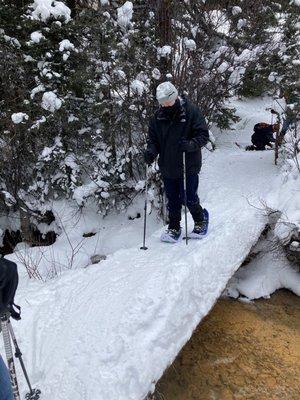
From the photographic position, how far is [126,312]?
12.9ft

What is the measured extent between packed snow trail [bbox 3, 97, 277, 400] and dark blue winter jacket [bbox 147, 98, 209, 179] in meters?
1.06

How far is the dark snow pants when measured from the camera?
5191 mm

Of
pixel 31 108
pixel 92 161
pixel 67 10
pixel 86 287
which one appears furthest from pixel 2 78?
pixel 86 287

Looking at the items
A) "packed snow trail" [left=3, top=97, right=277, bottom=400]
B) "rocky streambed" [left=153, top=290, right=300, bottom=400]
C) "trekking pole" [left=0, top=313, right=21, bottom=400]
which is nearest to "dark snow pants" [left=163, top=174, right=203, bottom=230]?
"packed snow trail" [left=3, top=97, right=277, bottom=400]

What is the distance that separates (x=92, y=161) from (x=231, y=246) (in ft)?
15.4

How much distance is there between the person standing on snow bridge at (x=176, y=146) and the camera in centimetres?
471

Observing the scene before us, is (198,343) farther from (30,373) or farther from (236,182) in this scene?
(236,182)

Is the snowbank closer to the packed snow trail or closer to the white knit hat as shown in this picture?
the packed snow trail

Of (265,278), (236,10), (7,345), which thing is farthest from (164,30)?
(7,345)

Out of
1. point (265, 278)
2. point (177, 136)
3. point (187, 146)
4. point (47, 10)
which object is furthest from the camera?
point (47, 10)

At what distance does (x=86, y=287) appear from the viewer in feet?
15.3

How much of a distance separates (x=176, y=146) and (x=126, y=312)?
2110mm

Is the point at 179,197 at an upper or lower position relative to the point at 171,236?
upper

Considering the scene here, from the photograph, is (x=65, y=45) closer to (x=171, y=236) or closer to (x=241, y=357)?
(x=171, y=236)
